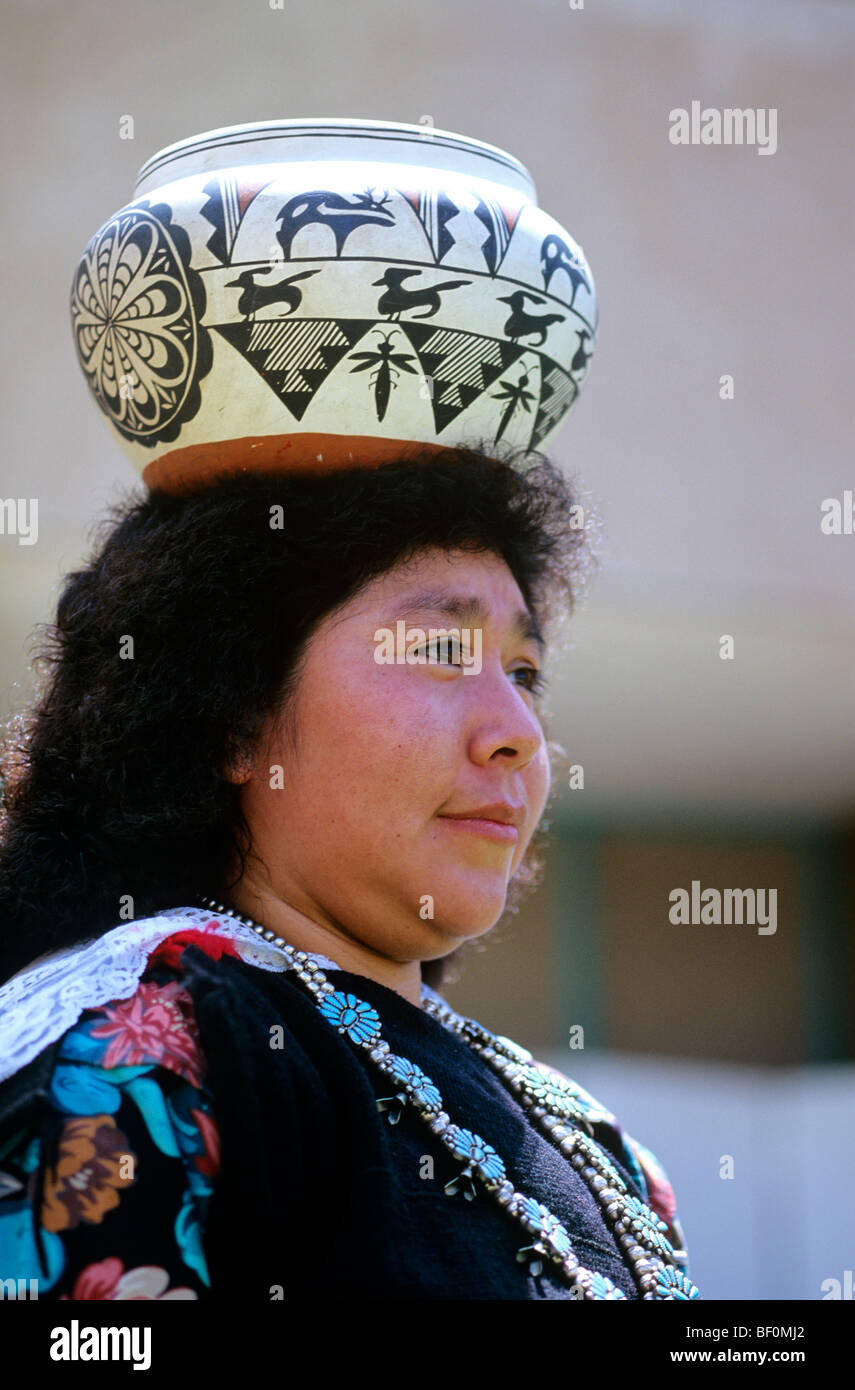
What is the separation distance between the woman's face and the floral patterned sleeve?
1.32 feet

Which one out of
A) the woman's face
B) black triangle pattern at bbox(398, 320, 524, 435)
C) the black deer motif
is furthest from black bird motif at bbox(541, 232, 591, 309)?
the woman's face

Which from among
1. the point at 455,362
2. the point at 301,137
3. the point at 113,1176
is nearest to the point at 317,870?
the point at 113,1176

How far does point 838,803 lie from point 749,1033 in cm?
136

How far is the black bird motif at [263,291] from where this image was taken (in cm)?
178

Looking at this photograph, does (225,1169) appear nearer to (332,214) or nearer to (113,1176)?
(113,1176)

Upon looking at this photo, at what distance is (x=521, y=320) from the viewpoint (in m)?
1.87

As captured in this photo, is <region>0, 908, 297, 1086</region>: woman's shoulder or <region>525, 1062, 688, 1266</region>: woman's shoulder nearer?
<region>0, 908, 297, 1086</region>: woman's shoulder

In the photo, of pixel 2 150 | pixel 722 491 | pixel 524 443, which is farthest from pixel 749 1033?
pixel 524 443

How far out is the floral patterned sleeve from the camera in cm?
129

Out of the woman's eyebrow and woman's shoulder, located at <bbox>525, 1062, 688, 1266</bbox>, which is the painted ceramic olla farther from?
woman's shoulder, located at <bbox>525, 1062, 688, 1266</bbox>

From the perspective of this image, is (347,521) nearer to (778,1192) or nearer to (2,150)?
(778,1192)

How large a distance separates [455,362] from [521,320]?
106 millimetres

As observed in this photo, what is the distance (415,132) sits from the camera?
6.23ft

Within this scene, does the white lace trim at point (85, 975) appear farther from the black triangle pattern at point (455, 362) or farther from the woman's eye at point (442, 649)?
the black triangle pattern at point (455, 362)
